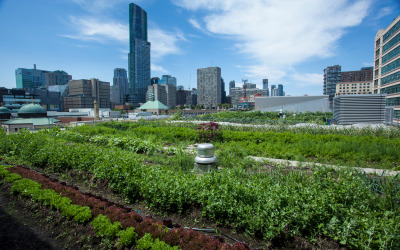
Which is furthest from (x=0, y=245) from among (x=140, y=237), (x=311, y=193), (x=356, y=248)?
(x=356, y=248)

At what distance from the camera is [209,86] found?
15388cm

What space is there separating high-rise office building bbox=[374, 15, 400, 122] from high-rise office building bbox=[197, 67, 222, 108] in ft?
347

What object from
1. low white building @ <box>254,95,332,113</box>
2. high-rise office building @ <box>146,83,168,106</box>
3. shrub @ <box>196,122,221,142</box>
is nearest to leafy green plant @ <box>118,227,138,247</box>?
shrub @ <box>196,122,221,142</box>

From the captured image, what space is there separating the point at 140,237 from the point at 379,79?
192ft

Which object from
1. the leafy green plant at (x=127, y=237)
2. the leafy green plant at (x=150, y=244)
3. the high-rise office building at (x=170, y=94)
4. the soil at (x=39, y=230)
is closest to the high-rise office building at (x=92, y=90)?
the high-rise office building at (x=170, y=94)

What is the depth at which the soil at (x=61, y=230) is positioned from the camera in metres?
3.03

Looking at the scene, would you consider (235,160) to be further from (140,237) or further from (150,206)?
(140,237)

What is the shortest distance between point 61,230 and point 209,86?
15340 cm

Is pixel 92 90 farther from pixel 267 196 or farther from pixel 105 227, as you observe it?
pixel 267 196

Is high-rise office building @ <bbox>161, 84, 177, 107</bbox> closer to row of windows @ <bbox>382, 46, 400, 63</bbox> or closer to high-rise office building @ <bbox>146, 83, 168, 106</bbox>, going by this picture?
high-rise office building @ <bbox>146, 83, 168, 106</bbox>

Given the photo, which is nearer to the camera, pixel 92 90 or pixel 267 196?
pixel 267 196

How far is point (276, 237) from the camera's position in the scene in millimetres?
3041

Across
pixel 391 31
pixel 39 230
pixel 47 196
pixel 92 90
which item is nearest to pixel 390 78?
pixel 391 31

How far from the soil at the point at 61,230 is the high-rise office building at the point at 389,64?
4267cm
